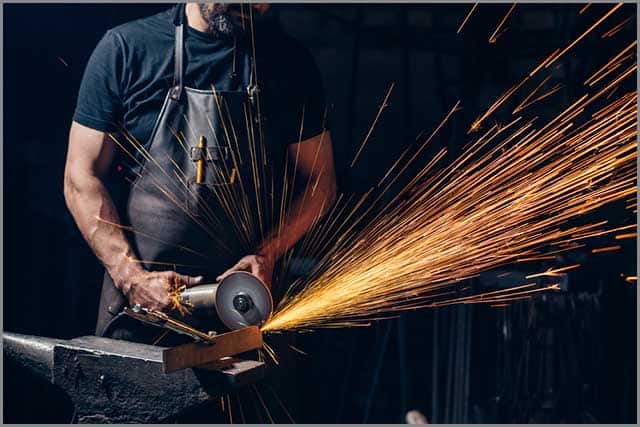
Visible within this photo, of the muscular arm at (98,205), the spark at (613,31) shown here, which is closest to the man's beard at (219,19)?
the muscular arm at (98,205)

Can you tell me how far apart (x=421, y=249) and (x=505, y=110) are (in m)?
1.14

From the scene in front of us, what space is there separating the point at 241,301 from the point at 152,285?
45cm

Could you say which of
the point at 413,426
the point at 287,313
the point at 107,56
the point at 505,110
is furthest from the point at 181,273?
the point at 505,110

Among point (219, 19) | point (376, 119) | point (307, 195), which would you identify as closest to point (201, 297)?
point (307, 195)

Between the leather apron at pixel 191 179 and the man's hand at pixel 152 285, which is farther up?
the leather apron at pixel 191 179

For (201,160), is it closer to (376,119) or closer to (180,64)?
(180,64)

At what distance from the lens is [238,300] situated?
2.33m

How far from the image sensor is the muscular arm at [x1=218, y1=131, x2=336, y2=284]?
116 inches

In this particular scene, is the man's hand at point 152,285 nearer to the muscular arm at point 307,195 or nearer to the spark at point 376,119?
the muscular arm at point 307,195

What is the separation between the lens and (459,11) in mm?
4098

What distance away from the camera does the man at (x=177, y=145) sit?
8.93ft

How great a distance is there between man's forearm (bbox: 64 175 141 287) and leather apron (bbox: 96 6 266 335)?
0.07m

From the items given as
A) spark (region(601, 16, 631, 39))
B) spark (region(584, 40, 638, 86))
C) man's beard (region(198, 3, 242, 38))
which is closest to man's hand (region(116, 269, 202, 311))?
man's beard (region(198, 3, 242, 38))

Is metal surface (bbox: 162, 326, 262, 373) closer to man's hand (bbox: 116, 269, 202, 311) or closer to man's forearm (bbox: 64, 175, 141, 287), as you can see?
man's hand (bbox: 116, 269, 202, 311)
